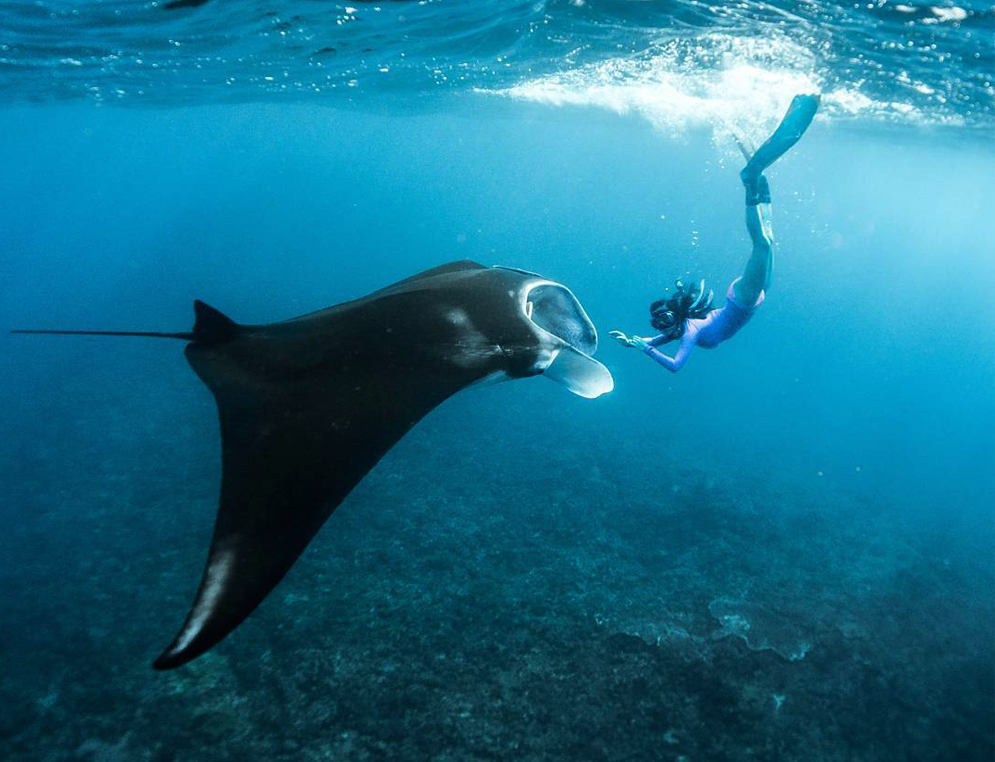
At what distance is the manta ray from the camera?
184 cm

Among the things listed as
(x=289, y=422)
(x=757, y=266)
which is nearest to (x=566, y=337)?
(x=289, y=422)

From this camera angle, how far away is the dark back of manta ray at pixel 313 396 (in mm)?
1820

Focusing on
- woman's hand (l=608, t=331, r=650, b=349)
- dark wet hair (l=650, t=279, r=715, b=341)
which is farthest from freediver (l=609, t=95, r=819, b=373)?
woman's hand (l=608, t=331, r=650, b=349)

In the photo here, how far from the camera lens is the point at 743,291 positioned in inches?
326

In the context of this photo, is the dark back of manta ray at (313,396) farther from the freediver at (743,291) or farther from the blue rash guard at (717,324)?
the blue rash guard at (717,324)

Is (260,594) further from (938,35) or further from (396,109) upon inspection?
(396,109)

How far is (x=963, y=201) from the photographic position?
5494cm

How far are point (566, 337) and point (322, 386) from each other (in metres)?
2.37

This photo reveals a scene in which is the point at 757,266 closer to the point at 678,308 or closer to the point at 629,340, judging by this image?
the point at 678,308

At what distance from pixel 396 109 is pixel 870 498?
3391 centimetres

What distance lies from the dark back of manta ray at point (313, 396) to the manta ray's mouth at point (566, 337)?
0.19m

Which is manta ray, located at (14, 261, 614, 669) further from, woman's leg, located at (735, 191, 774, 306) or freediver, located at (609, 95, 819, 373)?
woman's leg, located at (735, 191, 774, 306)

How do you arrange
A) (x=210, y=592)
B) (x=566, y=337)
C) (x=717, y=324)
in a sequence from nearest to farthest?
(x=210, y=592) < (x=566, y=337) < (x=717, y=324)

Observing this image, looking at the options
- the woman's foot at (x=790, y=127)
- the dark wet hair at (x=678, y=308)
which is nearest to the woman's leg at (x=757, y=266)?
the dark wet hair at (x=678, y=308)
